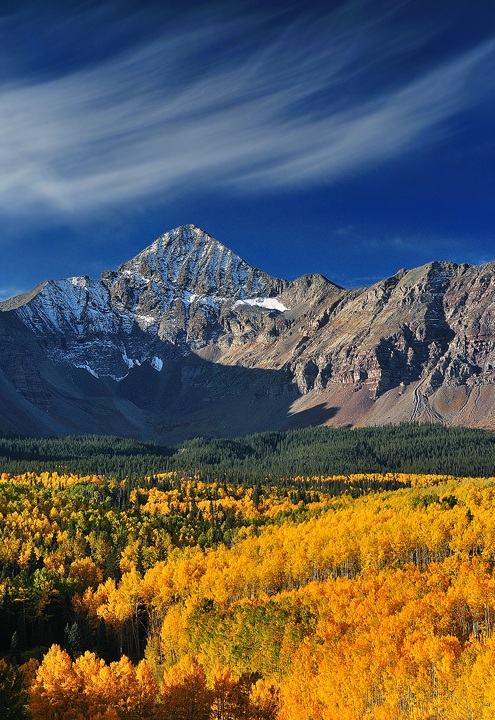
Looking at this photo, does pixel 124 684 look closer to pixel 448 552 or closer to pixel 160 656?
pixel 160 656

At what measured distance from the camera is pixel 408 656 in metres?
47.5

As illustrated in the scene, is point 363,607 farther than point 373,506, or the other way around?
point 373,506

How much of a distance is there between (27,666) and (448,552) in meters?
62.9

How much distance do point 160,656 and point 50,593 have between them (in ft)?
76.0

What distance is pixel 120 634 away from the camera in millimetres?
75500

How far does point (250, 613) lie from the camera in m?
62.2

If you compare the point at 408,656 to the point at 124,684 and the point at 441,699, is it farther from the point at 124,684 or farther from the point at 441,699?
the point at 124,684

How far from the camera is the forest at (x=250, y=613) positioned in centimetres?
4322

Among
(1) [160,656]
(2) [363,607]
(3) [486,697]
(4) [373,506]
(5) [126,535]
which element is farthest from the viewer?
(4) [373,506]

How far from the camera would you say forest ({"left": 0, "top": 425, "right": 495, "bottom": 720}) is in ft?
142

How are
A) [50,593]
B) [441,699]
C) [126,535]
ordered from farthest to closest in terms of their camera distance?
[126,535] → [50,593] → [441,699]

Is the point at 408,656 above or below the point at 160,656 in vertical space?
above

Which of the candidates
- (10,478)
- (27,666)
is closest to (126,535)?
(27,666)

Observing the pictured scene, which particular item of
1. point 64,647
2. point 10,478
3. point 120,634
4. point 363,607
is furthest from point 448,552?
point 10,478
